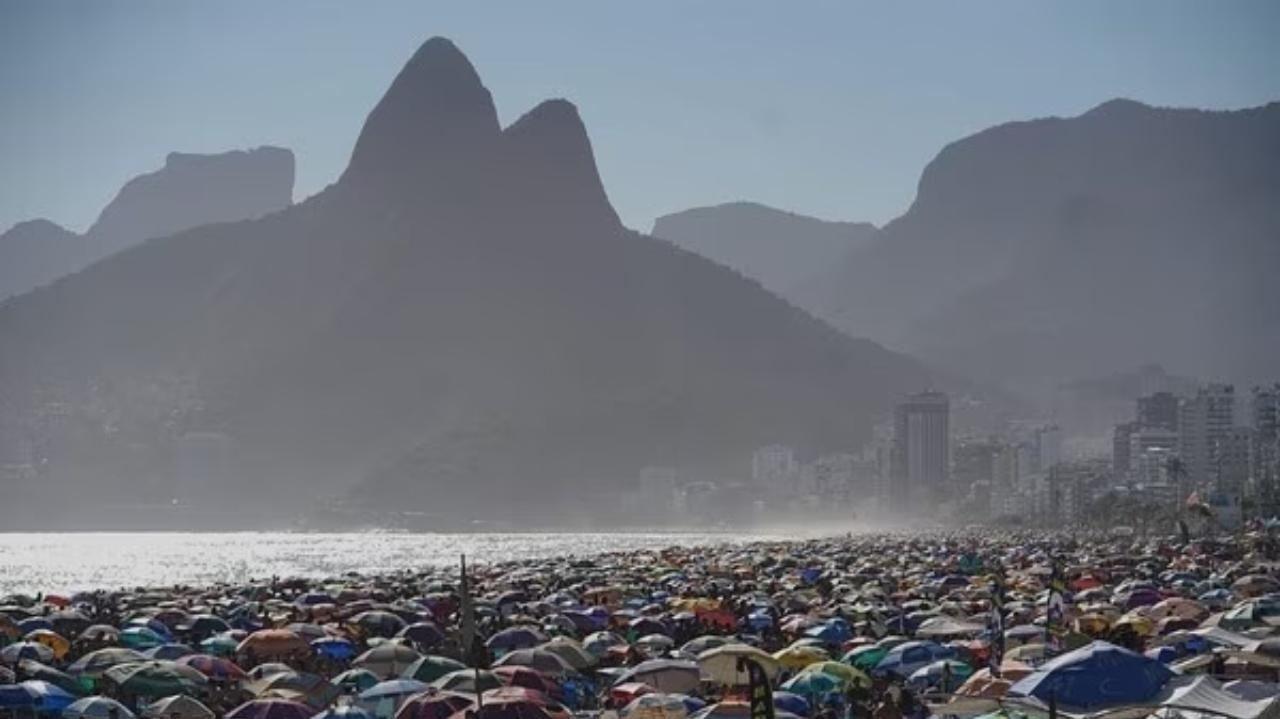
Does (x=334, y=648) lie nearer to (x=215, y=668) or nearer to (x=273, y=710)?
(x=215, y=668)

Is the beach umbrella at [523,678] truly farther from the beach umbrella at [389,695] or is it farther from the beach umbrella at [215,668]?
the beach umbrella at [215,668]

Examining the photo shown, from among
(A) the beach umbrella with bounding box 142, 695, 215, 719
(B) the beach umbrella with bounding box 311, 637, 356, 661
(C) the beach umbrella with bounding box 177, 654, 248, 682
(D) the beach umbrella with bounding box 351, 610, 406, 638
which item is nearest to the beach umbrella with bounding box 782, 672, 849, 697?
(A) the beach umbrella with bounding box 142, 695, 215, 719

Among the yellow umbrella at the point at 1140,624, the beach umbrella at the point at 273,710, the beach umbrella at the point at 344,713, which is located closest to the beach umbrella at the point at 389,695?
the beach umbrella at the point at 273,710

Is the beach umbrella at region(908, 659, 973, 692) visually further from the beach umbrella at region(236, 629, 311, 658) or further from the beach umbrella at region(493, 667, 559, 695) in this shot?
the beach umbrella at region(236, 629, 311, 658)

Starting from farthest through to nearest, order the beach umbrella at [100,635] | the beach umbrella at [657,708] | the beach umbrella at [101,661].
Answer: the beach umbrella at [100,635]
the beach umbrella at [101,661]
the beach umbrella at [657,708]

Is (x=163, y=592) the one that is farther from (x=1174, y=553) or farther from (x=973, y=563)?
(x=1174, y=553)
